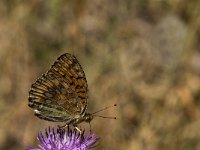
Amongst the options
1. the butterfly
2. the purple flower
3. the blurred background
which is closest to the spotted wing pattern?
the butterfly

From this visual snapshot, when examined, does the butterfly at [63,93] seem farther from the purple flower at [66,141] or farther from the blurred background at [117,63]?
the blurred background at [117,63]

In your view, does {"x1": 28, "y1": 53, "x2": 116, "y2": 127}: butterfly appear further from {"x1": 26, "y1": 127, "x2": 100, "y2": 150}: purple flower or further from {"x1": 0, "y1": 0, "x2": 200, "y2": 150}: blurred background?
{"x1": 0, "y1": 0, "x2": 200, "y2": 150}: blurred background

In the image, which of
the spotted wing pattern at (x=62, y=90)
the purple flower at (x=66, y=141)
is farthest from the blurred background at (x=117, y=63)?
the spotted wing pattern at (x=62, y=90)

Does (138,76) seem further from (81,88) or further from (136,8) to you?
(81,88)

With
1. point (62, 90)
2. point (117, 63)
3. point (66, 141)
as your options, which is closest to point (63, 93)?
point (62, 90)

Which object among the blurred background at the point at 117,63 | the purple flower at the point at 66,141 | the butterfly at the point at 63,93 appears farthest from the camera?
the blurred background at the point at 117,63
